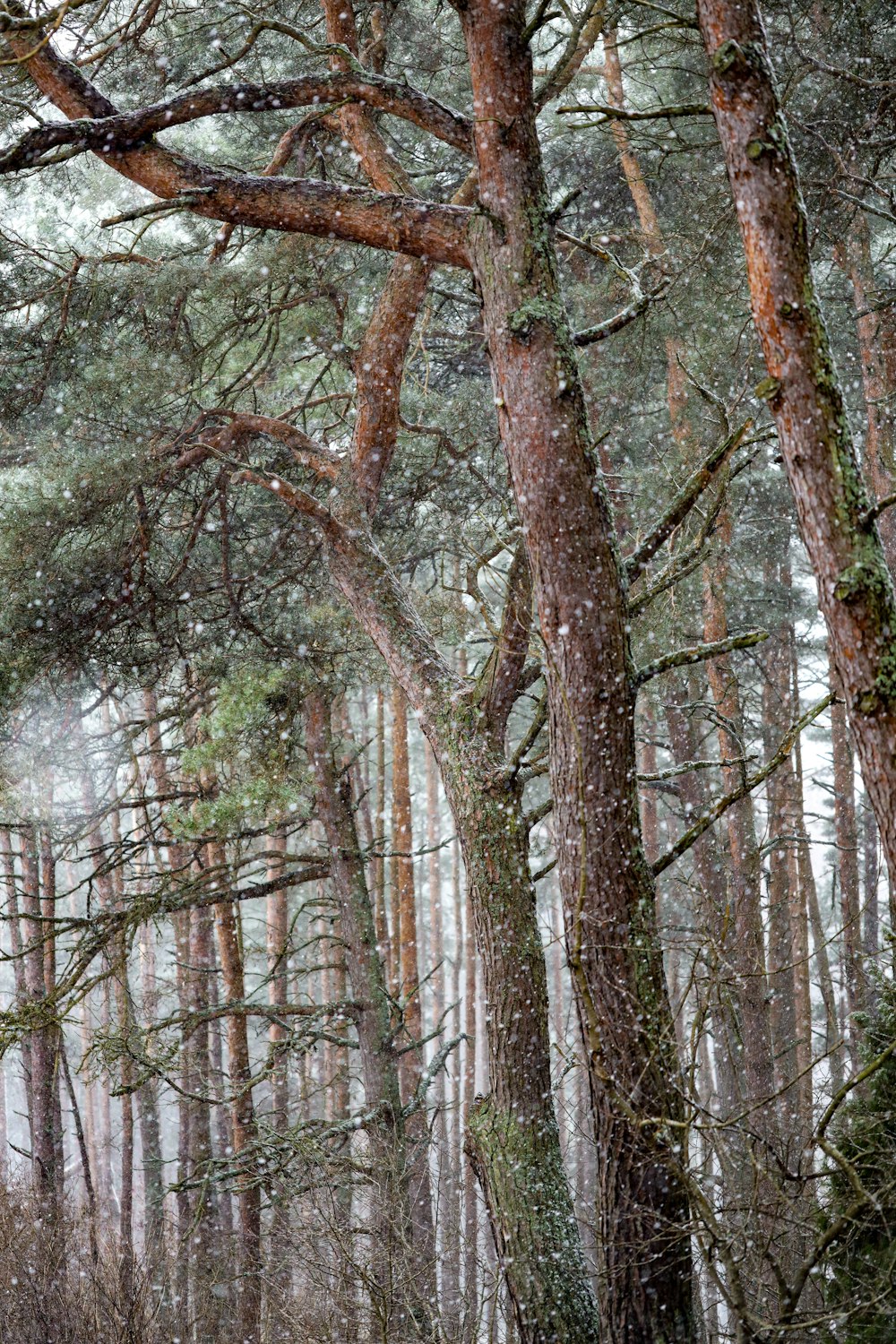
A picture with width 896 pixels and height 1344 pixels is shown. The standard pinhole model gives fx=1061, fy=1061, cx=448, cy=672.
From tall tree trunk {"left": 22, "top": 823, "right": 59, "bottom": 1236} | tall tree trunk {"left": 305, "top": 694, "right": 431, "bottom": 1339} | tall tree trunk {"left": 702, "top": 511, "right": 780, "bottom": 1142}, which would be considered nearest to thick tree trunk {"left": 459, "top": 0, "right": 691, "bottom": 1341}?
tall tree trunk {"left": 305, "top": 694, "right": 431, "bottom": 1339}

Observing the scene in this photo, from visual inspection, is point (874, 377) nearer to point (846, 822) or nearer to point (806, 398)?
point (806, 398)

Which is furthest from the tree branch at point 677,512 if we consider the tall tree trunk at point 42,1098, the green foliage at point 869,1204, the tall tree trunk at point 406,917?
the tall tree trunk at point 42,1098

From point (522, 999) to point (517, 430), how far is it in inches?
99.8

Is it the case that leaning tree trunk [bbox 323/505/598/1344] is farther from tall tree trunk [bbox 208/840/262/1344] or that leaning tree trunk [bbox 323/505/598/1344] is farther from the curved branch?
tall tree trunk [bbox 208/840/262/1344]

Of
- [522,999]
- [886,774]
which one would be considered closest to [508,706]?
[522,999]

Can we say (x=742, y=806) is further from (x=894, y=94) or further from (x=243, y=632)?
(x=894, y=94)

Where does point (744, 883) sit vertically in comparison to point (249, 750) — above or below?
below

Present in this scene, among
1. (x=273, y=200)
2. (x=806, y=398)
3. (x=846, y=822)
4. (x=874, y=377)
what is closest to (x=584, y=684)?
(x=806, y=398)

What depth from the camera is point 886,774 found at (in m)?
3.40

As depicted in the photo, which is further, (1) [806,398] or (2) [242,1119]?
(2) [242,1119]

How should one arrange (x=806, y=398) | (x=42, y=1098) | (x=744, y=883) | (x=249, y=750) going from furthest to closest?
(x=42, y=1098), (x=744, y=883), (x=249, y=750), (x=806, y=398)

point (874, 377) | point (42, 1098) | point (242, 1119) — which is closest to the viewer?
point (874, 377)

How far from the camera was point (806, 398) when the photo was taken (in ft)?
12.0

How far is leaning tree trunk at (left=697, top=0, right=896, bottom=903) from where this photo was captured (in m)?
3.46
